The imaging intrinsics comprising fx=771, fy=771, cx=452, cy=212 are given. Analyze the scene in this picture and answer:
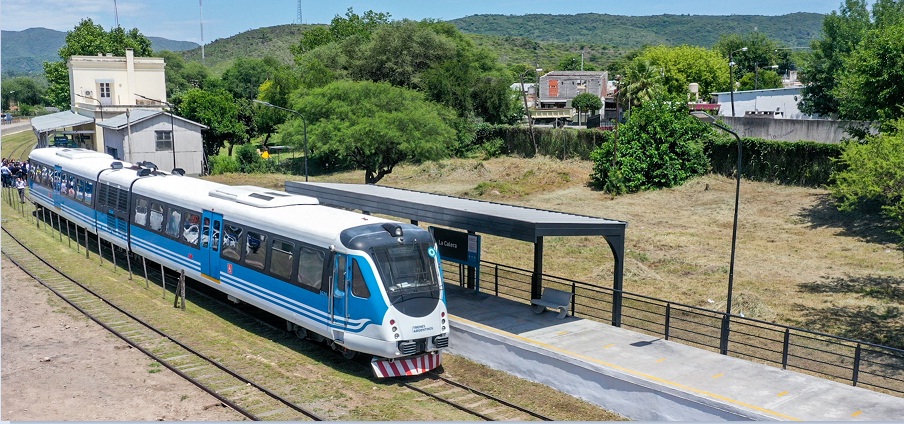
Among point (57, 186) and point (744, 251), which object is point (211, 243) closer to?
point (57, 186)

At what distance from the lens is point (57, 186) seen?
33.2 m

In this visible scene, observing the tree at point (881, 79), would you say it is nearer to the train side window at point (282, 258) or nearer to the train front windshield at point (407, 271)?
the train front windshield at point (407, 271)

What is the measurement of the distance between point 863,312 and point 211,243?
1987 cm

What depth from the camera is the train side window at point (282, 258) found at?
17734 mm

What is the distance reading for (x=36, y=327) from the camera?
19.8 meters

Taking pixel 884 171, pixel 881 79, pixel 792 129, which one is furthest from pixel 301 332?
pixel 792 129

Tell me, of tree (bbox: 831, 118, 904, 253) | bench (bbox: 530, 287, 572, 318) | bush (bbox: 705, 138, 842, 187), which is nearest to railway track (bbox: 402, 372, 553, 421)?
bench (bbox: 530, 287, 572, 318)

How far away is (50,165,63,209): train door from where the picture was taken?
3272 cm

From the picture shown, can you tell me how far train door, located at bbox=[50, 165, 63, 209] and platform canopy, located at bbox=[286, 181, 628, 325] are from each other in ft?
46.4

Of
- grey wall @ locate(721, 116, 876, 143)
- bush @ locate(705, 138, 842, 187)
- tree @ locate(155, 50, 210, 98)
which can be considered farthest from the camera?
tree @ locate(155, 50, 210, 98)

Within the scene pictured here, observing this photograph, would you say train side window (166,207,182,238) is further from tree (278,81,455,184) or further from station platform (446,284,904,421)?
tree (278,81,455,184)

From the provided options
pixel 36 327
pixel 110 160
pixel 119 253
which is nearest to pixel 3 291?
pixel 36 327

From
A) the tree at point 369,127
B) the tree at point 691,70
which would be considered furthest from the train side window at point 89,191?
the tree at point 691,70

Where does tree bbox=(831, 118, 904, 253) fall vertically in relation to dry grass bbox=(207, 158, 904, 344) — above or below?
above
